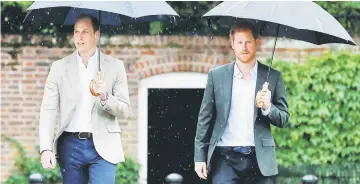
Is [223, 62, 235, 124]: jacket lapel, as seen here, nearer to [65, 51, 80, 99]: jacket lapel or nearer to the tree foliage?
[65, 51, 80, 99]: jacket lapel

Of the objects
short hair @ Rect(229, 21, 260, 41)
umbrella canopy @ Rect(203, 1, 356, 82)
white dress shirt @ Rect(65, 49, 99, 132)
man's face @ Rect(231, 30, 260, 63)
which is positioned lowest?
white dress shirt @ Rect(65, 49, 99, 132)

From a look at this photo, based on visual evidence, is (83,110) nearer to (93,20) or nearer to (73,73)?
(73,73)

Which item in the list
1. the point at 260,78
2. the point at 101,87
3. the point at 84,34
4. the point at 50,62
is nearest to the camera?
the point at 101,87

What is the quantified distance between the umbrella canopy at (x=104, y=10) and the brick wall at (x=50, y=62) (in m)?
3.85

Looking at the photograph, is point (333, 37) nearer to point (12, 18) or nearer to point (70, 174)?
point (70, 174)

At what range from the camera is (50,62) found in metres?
11.1

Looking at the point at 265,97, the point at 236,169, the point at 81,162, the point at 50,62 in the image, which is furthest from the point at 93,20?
the point at 50,62

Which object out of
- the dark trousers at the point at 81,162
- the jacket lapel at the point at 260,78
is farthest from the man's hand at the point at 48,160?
the jacket lapel at the point at 260,78

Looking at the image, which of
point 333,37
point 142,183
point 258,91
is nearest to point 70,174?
point 258,91

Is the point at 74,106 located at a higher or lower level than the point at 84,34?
lower

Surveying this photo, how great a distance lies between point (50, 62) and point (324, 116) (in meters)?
3.33

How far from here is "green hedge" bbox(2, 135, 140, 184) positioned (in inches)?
427

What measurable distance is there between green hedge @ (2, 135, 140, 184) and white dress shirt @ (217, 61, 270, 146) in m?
4.62

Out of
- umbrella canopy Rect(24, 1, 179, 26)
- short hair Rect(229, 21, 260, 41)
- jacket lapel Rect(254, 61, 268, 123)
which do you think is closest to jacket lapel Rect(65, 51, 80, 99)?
umbrella canopy Rect(24, 1, 179, 26)
